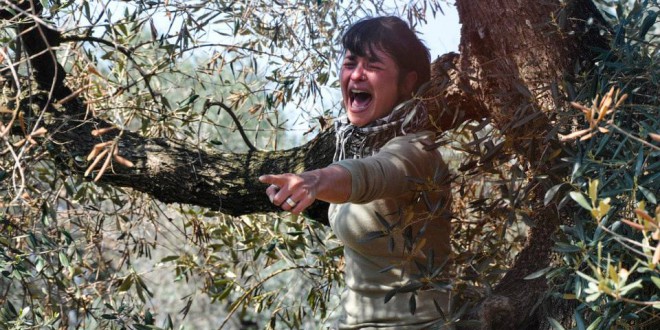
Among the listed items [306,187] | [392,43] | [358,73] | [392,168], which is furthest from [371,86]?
[306,187]

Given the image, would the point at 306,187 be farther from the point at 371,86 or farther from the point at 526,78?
the point at 526,78

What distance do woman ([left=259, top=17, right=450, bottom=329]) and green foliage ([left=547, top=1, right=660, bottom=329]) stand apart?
16.3 inches

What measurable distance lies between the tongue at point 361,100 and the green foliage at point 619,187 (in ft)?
2.34

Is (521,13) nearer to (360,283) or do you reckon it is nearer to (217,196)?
(360,283)

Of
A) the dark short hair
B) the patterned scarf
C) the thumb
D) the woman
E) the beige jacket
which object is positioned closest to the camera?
the thumb

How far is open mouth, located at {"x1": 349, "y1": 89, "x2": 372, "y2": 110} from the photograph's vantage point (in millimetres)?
3174

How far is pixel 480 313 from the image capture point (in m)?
2.92

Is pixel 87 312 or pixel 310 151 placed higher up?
pixel 310 151

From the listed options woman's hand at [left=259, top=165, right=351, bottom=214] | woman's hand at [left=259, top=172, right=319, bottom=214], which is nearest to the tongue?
woman's hand at [left=259, top=165, right=351, bottom=214]

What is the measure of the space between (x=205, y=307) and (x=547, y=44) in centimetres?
631

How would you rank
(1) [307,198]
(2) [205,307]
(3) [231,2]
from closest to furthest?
(1) [307,198], (3) [231,2], (2) [205,307]

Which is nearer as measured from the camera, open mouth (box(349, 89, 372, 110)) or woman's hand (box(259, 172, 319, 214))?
woman's hand (box(259, 172, 319, 214))

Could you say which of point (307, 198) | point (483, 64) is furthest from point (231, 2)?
point (307, 198)

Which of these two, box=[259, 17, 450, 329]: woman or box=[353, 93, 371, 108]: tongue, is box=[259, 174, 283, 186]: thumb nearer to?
box=[259, 17, 450, 329]: woman
